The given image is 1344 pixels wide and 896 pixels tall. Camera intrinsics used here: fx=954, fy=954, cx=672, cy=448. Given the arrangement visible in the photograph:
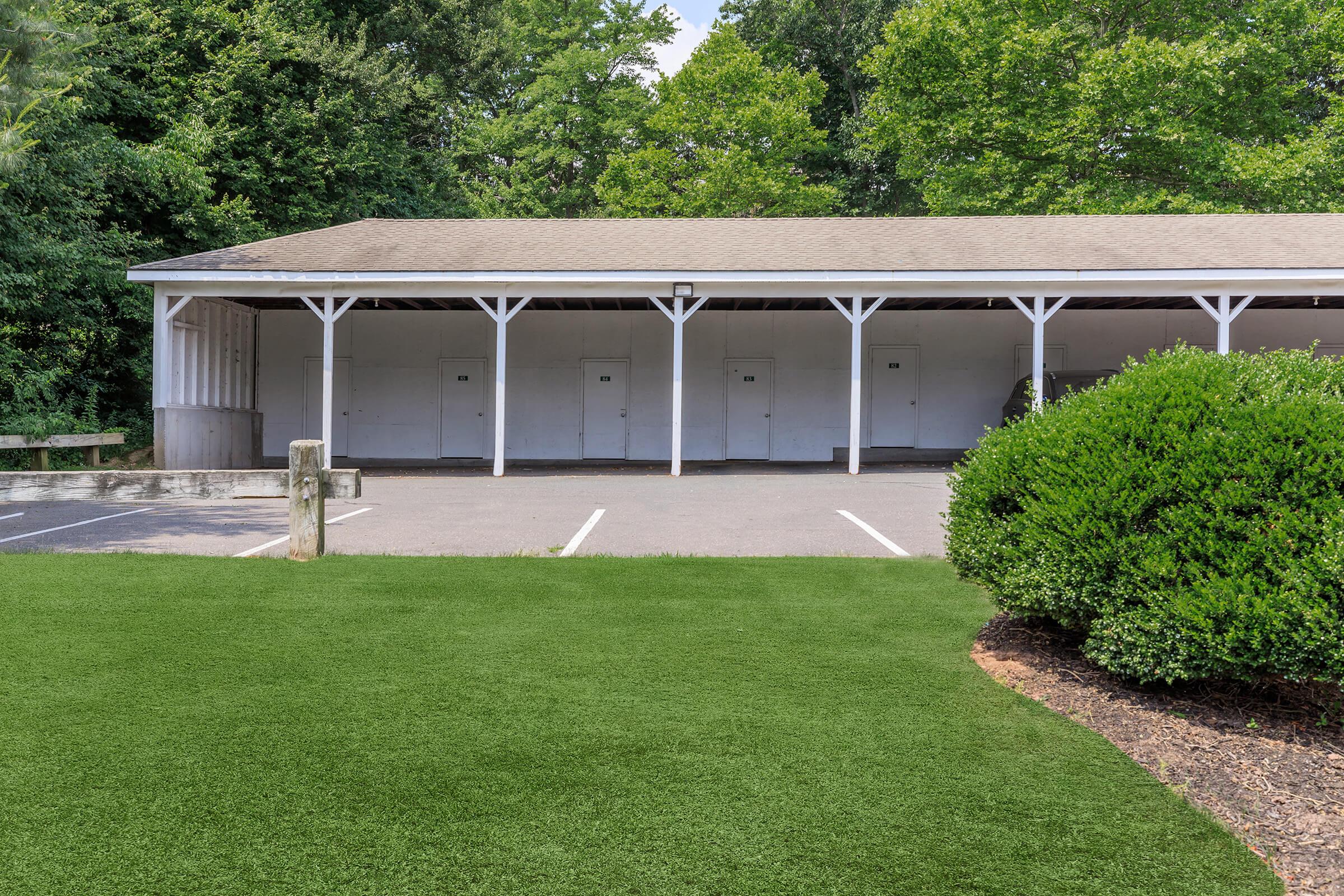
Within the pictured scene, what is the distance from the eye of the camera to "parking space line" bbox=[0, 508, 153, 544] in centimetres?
803

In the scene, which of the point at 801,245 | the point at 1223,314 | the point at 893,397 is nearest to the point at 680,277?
the point at 801,245

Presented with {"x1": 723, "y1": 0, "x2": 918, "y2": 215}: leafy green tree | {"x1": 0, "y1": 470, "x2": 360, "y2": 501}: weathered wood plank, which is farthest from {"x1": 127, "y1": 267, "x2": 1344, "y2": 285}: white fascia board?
{"x1": 723, "y1": 0, "x2": 918, "y2": 215}: leafy green tree

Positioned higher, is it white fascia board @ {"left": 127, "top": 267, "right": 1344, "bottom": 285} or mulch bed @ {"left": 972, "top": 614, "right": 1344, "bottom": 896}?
white fascia board @ {"left": 127, "top": 267, "right": 1344, "bottom": 285}

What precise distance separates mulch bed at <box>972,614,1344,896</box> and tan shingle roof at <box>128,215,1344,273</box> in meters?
11.5

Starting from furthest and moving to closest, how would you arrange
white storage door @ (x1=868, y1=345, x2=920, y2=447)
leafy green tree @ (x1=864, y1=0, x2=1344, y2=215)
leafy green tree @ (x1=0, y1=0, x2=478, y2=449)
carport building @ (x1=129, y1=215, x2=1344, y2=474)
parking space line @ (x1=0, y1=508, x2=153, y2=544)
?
leafy green tree @ (x1=864, y1=0, x2=1344, y2=215)
white storage door @ (x1=868, y1=345, x2=920, y2=447)
carport building @ (x1=129, y1=215, x2=1344, y2=474)
leafy green tree @ (x1=0, y1=0, x2=478, y2=449)
parking space line @ (x1=0, y1=508, x2=153, y2=544)

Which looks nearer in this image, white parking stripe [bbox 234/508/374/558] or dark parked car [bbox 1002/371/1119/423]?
A: white parking stripe [bbox 234/508/374/558]

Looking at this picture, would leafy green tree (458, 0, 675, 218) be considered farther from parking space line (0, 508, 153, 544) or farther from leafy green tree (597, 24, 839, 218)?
parking space line (0, 508, 153, 544)

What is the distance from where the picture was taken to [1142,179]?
27.4 m

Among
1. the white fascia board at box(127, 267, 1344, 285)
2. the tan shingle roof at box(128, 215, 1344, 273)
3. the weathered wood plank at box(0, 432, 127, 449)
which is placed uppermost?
the tan shingle roof at box(128, 215, 1344, 273)

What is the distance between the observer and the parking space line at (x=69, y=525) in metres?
8.03

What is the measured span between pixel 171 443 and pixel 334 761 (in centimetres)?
1395

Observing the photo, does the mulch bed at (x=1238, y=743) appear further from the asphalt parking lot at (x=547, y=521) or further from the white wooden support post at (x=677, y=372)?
the white wooden support post at (x=677, y=372)

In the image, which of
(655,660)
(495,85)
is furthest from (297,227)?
(655,660)

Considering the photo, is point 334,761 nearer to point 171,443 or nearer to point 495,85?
point 171,443
